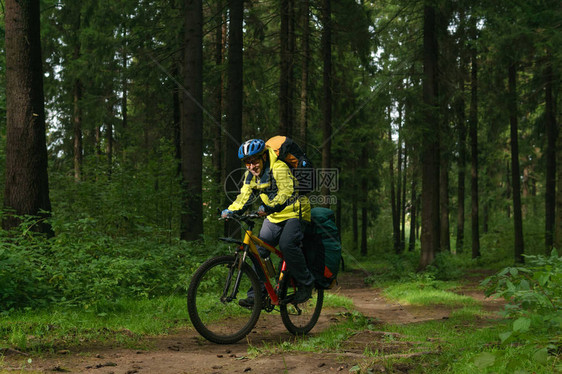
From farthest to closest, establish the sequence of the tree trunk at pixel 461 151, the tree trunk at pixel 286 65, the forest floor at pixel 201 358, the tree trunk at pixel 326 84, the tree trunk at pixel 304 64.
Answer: the tree trunk at pixel 461 151
the tree trunk at pixel 304 64
the tree trunk at pixel 326 84
the tree trunk at pixel 286 65
the forest floor at pixel 201 358

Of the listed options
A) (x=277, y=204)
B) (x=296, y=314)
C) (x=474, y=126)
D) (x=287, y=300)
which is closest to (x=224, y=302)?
(x=287, y=300)

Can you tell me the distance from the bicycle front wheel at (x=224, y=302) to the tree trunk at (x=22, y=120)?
12.2ft

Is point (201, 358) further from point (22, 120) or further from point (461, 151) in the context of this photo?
point (461, 151)

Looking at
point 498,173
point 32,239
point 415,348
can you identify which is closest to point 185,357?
point 415,348

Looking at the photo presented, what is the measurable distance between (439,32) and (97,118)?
12921 mm

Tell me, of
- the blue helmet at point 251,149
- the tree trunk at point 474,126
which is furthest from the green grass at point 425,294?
the tree trunk at point 474,126

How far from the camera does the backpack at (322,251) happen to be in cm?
604

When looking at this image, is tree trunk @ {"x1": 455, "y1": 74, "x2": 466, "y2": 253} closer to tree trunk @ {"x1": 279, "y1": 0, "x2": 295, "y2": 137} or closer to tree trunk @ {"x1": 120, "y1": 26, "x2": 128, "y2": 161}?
tree trunk @ {"x1": 279, "y1": 0, "x2": 295, "y2": 137}

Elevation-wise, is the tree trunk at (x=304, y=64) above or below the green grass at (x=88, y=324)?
above

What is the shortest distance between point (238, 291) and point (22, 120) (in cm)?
486

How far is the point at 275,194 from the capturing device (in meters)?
5.59

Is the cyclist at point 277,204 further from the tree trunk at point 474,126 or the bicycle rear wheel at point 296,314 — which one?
the tree trunk at point 474,126

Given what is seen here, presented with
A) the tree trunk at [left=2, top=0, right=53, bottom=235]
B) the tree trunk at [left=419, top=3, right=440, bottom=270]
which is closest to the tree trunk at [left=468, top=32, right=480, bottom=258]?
the tree trunk at [left=419, top=3, right=440, bottom=270]

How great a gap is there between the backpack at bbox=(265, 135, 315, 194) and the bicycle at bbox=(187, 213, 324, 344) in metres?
0.78
